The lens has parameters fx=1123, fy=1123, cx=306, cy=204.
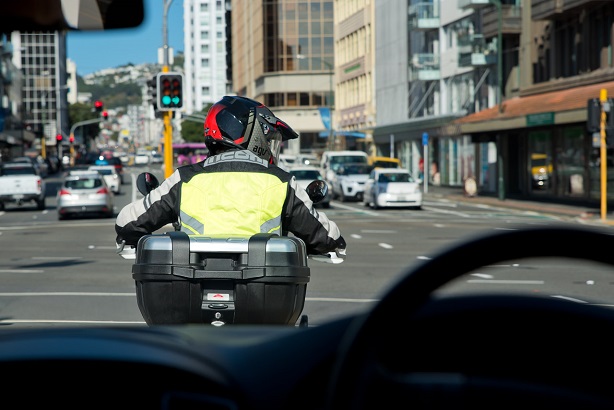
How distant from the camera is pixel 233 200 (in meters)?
4.64

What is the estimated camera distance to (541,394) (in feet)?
6.30

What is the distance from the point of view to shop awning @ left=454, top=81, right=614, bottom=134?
3669 cm

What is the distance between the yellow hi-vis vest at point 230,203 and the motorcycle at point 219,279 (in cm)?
22

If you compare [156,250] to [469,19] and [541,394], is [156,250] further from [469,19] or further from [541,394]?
[469,19]

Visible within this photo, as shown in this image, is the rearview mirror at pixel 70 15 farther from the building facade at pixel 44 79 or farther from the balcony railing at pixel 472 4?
the building facade at pixel 44 79

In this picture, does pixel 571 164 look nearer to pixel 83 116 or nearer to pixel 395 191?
pixel 395 191

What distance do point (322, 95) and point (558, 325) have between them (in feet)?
376

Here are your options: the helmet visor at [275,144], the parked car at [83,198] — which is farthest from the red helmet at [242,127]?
the parked car at [83,198]

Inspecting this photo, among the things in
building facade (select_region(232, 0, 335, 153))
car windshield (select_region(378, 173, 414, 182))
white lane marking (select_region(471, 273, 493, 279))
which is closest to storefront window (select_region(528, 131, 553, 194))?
car windshield (select_region(378, 173, 414, 182))

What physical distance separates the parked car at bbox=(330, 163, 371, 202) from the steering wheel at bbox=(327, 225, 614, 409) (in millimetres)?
42887

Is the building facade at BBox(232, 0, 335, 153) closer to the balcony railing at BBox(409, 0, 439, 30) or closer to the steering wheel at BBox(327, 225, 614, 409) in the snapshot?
the balcony railing at BBox(409, 0, 439, 30)

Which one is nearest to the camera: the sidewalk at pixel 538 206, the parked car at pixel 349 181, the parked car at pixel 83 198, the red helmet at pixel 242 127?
the red helmet at pixel 242 127

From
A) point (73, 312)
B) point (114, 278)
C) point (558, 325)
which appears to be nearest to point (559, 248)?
point (558, 325)

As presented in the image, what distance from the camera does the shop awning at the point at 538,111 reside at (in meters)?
36.7
